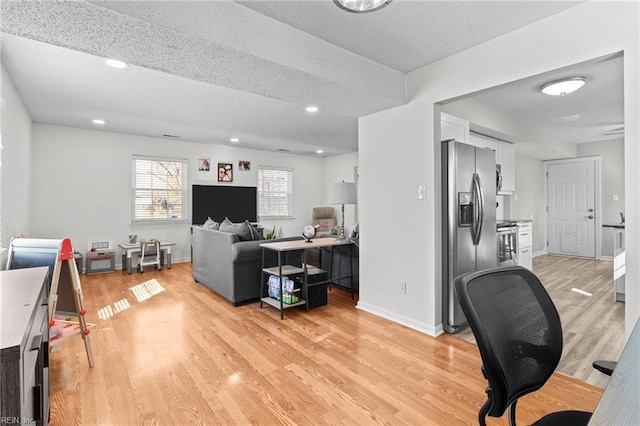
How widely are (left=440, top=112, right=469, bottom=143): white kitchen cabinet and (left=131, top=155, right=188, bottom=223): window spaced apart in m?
5.26

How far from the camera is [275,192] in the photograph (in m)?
8.03

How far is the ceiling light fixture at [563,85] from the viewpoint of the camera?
10.6ft

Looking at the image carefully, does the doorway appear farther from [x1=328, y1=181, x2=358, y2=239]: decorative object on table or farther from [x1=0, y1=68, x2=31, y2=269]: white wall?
[x1=0, y1=68, x2=31, y2=269]: white wall

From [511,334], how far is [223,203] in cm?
647

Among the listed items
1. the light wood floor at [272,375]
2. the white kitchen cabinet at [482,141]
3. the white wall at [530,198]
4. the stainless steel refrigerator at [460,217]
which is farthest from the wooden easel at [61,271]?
the white wall at [530,198]

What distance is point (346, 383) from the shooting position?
213cm

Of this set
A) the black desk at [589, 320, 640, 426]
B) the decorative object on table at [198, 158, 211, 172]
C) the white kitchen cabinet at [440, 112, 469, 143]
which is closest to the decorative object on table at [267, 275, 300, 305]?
the white kitchen cabinet at [440, 112, 469, 143]

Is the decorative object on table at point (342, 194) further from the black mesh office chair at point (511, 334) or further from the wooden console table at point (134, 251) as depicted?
the black mesh office chair at point (511, 334)

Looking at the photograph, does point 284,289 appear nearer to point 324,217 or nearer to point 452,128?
point 452,128

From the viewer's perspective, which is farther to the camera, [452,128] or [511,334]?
[452,128]

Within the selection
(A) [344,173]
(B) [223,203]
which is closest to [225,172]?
(B) [223,203]

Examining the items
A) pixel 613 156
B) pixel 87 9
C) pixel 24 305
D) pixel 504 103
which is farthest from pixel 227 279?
pixel 613 156

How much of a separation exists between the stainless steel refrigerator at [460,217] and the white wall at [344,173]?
15.8 feet

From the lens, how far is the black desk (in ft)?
2.24
